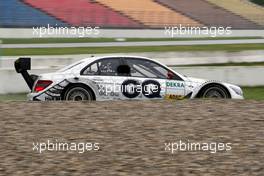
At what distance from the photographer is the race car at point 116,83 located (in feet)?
38.9

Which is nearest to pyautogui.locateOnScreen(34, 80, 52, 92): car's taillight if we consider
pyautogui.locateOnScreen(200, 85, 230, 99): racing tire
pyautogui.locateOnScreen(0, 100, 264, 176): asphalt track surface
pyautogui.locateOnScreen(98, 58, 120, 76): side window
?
pyautogui.locateOnScreen(98, 58, 120, 76): side window

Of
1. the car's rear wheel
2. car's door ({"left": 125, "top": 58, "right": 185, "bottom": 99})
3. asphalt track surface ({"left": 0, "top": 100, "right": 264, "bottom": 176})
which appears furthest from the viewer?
car's door ({"left": 125, "top": 58, "right": 185, "bottom": 99})

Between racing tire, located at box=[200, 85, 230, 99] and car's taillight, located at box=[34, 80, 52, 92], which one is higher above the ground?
car's taillight, located at box=[34, 80, 52, 92]

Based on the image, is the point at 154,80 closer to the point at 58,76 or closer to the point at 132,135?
the point at 58,76

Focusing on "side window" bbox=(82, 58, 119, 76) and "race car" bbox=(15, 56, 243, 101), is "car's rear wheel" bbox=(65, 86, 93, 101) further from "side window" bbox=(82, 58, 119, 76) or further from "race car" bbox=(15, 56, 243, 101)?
"side window" bbox=(82, 58, 119, 76)

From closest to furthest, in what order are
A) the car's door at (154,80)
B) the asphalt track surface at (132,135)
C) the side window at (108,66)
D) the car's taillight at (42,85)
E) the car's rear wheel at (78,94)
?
the asphalt track surface at (132,135) < the car's taillight at (42,85) < the car's rear wheel at (78,94) < the car's door at (154,80) < the side window at (108,66)

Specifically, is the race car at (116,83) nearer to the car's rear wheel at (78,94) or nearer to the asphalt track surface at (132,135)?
the car's rear wheel at (78,94)

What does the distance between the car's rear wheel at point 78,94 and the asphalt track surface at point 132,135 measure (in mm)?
2423

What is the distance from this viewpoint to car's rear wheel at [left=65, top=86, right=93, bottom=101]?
1187 centimetres

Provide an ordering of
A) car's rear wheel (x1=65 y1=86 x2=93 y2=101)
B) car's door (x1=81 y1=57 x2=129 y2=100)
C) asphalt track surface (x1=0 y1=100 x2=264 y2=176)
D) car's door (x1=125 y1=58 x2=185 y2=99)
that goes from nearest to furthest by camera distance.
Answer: asphalt track surface (x1=0 y1=100 x2=264 y2=176) < car's rear wheel (x1=65 y1=86 x2=93 y2=101) < car's door (x1=81 y1=57 x2=129 y2=100) < car's door (x1=125 y1=58 x2=185 y2=99)

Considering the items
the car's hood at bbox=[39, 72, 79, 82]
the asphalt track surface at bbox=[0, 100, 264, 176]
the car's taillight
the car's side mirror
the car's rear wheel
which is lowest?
the asphalt track surface at bbox=[0, 100, 264, 176]

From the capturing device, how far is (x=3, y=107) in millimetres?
8953

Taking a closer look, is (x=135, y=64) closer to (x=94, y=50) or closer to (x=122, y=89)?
(x=122, y=89)

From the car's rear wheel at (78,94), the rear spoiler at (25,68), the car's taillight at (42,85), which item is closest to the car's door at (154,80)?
the car's rear wheel at (78,94)
